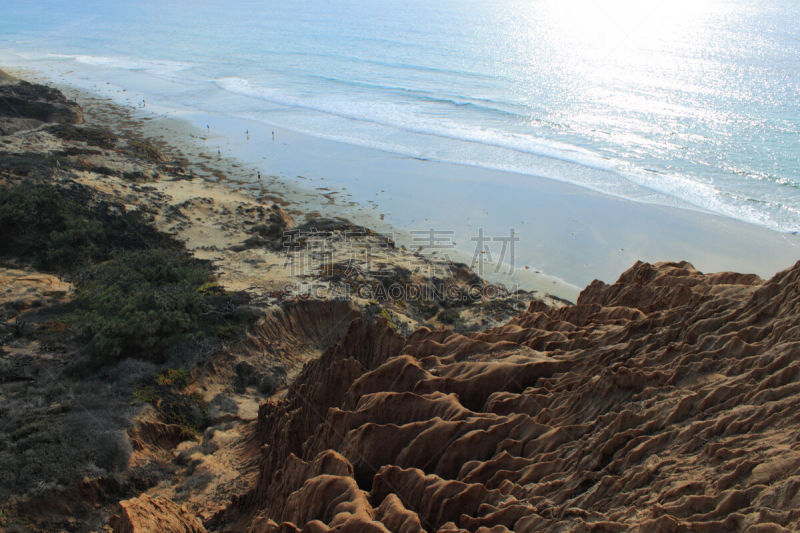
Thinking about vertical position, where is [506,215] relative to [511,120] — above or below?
below

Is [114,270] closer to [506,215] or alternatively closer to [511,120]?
[506,215]

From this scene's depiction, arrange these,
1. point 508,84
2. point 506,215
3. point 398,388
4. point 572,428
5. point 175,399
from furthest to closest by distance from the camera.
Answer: point 508,84 < point 506,215 < point 175,399 < point 398,388 < point 572,428

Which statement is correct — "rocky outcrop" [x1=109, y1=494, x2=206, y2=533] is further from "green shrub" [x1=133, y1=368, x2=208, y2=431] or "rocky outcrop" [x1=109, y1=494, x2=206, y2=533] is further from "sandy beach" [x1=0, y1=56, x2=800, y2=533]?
"green shrub" [x1=133, y1=368, x2=208, y2=431]

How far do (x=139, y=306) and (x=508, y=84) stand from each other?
158 ft

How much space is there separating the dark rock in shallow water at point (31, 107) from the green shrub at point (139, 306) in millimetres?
23595

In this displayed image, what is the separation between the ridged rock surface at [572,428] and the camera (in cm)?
704

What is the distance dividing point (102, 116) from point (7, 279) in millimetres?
32398

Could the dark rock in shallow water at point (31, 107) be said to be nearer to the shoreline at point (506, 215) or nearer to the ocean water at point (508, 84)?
the shoreline at point (506, 215)

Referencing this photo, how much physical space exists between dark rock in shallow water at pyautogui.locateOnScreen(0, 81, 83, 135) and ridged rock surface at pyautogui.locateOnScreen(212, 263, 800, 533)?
116 feet

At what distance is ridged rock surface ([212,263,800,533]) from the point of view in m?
7.04

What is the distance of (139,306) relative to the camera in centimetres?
1681

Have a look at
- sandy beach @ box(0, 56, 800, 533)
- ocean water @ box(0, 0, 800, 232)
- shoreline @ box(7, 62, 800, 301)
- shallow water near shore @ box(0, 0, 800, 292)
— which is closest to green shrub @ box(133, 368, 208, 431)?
sandy beach @ box(0, 56, 800, 533)

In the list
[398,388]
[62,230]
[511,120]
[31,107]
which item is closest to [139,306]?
[62,230]

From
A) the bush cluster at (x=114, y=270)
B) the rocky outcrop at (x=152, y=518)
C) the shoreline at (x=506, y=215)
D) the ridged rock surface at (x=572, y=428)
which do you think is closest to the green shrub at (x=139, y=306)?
the bush cluster at (x=114, y=270)
